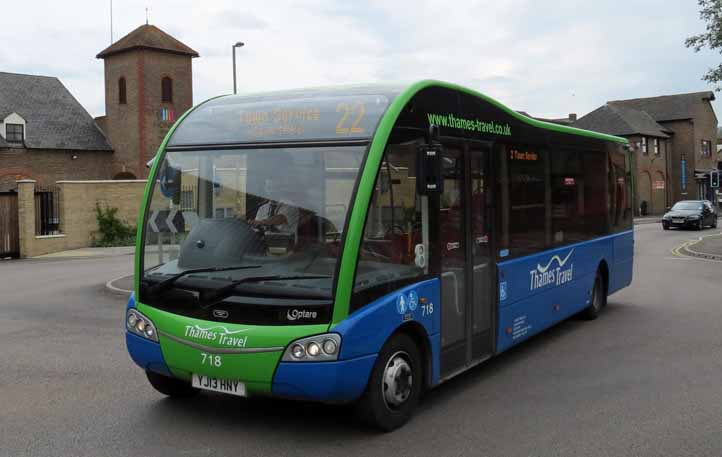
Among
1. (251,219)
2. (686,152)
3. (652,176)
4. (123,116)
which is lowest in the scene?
(251,219)

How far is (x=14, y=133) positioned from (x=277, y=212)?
142 feet

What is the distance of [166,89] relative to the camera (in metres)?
49.5

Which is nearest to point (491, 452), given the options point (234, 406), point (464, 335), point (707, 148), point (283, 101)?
point (464, 335)

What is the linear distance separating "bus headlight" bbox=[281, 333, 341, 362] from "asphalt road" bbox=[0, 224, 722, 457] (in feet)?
2.16

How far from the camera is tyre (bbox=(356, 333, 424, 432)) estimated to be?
5.57 metres

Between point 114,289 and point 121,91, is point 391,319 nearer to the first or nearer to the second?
point 114,289

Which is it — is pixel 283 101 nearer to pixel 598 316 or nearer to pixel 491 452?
pixel 491 452

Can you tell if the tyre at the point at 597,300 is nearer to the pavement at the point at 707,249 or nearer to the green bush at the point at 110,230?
the pavement at the point at 707,249

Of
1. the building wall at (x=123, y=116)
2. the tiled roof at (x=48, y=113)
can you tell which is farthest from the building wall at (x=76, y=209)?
the building wall at (x=123, y=116)

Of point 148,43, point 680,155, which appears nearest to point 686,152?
point 680,155

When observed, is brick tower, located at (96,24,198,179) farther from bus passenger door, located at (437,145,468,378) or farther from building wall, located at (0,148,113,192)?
Answer: bus passenger door, located at (437,145,468,378)

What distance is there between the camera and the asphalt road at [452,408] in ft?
17.8

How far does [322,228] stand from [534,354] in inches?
159

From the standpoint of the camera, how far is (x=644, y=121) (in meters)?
65.4
